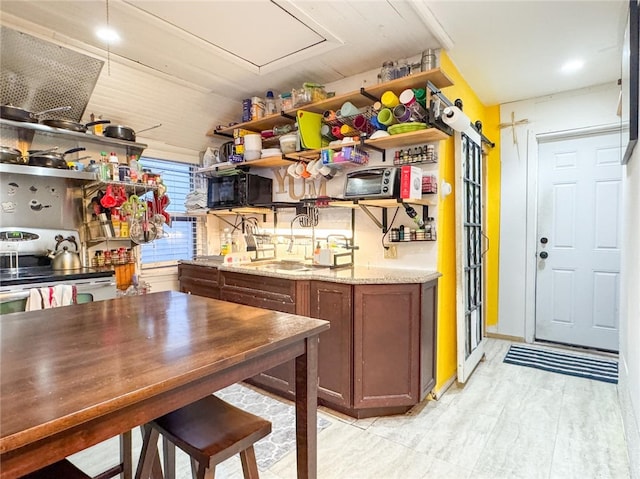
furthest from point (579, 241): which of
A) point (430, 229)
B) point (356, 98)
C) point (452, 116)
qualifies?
point (356, 98)

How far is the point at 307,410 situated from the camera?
1270mm

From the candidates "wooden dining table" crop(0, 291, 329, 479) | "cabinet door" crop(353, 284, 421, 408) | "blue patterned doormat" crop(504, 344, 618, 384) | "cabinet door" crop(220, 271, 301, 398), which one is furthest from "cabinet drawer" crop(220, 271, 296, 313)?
"blue patterned doormat" crop(504, 344, 618, 384)

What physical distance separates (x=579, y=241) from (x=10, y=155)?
16.2 ft

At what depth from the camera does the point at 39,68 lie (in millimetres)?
2590

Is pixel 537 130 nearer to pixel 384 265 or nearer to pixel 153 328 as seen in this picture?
pixel 384 265

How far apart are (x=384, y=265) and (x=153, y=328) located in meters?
1.98

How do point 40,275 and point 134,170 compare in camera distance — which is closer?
point 40,275

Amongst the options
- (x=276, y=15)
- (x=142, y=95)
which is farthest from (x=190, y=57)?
(x=276, y=15)

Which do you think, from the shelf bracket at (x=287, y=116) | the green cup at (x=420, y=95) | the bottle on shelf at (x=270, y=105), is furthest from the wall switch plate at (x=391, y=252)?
the bottle on shelf at (x=270, y=105)

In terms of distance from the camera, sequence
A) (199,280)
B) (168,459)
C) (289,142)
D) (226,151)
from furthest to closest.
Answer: (226,151), (199,280), (289,142), (168,459)

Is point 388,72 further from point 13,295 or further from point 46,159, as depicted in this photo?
point 13,295

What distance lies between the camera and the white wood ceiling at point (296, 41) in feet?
7.16

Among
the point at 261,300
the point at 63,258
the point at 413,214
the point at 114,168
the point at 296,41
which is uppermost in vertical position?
the point at 296,41

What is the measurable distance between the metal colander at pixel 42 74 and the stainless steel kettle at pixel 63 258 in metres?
1.06
